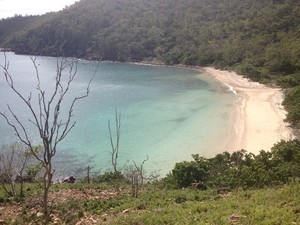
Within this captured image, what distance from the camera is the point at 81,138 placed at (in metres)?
44.8

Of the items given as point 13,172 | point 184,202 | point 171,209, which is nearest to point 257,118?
point 13,172

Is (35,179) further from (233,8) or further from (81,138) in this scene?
(233,8)

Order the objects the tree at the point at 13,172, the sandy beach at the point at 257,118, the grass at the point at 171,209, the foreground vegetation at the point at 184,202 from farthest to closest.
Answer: the sandy beach at the point at 257,118, the tree at the point at 13,172, the foreground vegetation at the point at 184,202, the grass at the point at 171,209

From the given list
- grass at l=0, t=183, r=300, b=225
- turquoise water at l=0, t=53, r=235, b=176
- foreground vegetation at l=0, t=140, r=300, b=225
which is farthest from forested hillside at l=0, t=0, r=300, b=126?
grass at l=0, t=183, r=300, b=225

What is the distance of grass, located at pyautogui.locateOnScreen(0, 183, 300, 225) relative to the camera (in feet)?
41.0

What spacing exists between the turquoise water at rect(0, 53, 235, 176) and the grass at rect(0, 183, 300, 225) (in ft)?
49.4

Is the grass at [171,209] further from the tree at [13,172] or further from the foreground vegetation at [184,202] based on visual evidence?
the tree at [13,172]

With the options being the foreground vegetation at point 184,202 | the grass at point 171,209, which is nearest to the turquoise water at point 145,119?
the foreground vegetation at point 184,202

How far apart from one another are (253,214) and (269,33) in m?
98.4

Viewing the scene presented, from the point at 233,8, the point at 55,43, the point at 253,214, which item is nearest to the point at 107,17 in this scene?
the point at 55,43

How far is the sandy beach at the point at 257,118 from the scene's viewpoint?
131 ft

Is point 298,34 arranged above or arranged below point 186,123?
above

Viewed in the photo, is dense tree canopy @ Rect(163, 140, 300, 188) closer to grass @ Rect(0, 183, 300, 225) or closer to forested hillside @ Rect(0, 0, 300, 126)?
grass @ Rect(0, 183, 300, 225)

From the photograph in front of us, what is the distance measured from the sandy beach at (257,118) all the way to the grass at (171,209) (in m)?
21.6
